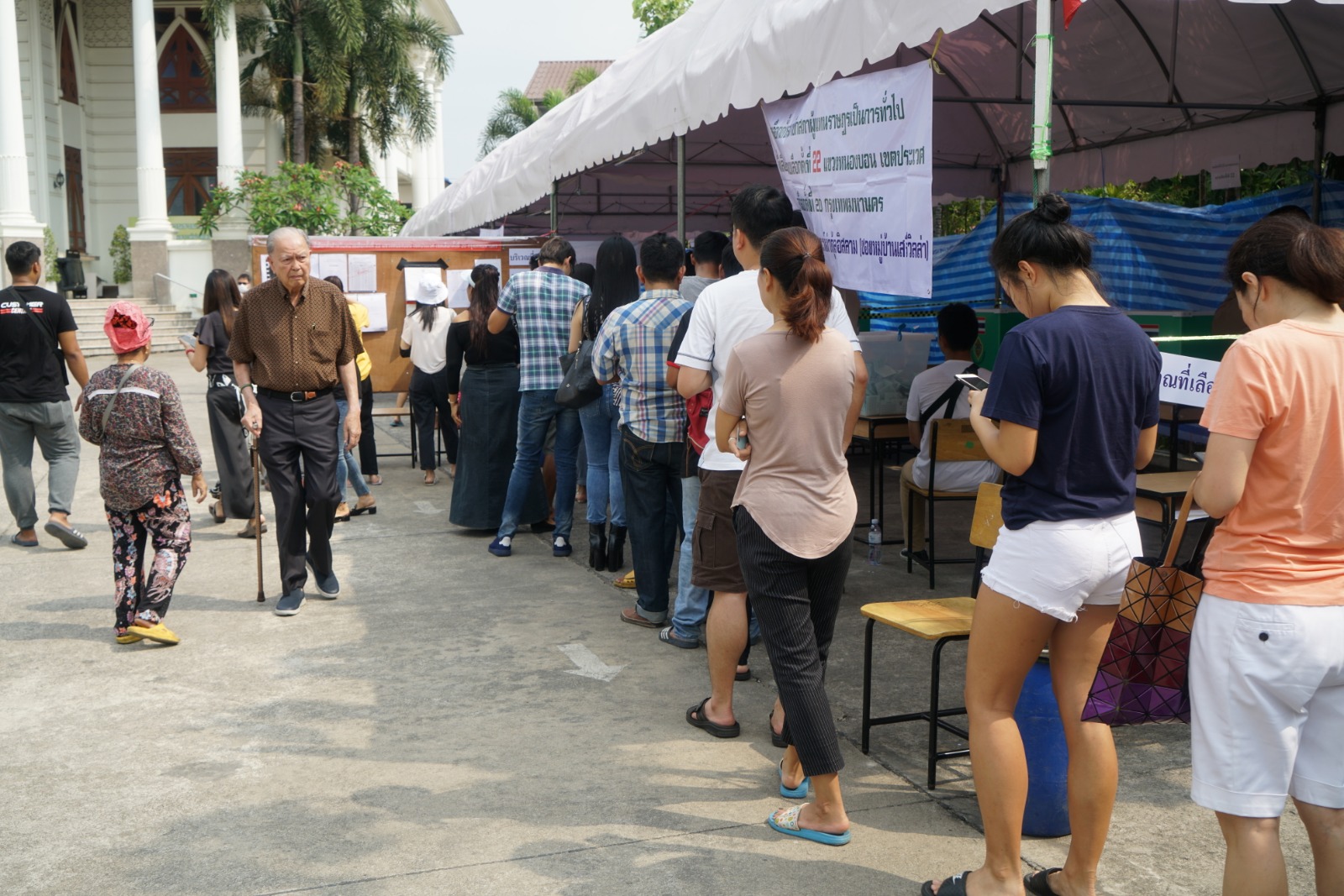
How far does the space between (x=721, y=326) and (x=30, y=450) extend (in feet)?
19.1

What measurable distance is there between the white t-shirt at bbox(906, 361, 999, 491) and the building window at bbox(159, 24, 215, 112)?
34536 mm

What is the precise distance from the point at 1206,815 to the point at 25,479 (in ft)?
23.9

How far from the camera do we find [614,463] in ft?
23.3

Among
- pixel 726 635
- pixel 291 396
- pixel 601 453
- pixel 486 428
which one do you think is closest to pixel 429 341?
pixel 486 428

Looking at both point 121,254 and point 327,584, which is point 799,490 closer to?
point 327,584

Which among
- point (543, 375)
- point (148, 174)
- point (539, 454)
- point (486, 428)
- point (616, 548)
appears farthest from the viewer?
point (148, 174)

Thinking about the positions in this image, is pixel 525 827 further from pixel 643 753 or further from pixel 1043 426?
pixel 1043 426

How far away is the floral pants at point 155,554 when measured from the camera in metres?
5.73

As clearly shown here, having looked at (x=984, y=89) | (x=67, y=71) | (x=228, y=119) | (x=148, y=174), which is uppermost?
(x=67, y=71)

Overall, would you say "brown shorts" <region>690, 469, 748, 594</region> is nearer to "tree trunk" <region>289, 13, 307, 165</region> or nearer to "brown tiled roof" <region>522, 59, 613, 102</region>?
"tree trunk" <region>289, 13, 307, 165</region>

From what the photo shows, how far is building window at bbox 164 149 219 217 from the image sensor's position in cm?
3644

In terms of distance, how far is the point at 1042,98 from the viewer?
148 inches

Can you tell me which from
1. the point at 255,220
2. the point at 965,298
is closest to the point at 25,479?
the point at 965,298

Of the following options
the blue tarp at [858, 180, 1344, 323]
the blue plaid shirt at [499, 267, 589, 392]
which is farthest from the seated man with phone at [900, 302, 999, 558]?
the blue tarp at [858, 180, 1344, 323]
